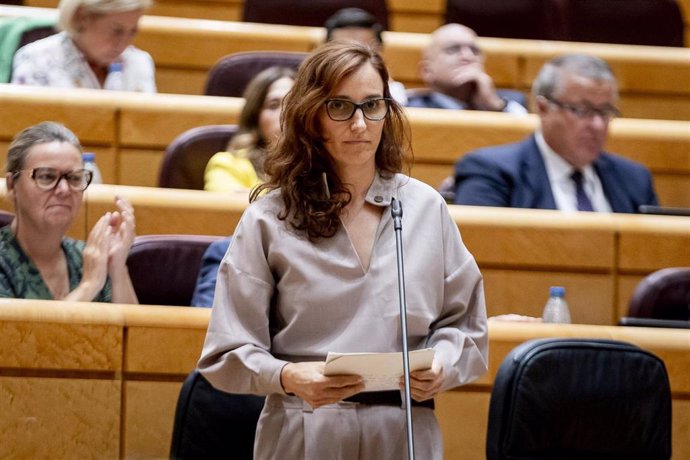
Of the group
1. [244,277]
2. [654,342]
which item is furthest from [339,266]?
[654,342]

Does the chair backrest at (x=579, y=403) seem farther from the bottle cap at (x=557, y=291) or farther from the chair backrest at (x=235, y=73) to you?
the chair backrest at (x=235, y=73)

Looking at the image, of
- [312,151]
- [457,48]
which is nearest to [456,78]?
[457,48]

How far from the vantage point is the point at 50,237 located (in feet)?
6.38

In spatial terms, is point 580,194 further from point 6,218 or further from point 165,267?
point 6,218

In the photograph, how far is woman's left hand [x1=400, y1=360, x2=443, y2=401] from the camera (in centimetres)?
116

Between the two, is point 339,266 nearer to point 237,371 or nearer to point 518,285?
point 237,371

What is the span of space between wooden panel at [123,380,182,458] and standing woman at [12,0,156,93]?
1.12 meters

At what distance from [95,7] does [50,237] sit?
0.88 meters

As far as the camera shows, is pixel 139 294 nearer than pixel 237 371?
No

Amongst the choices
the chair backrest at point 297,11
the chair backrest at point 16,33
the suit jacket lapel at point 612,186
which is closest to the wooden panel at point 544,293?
the suit jacket lapel at point 612,186

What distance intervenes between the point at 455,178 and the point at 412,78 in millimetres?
871

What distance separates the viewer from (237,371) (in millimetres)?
1198

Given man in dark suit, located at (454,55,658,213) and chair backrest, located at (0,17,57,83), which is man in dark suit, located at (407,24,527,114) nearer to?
man in dark suit, located at (454,55,658,213)

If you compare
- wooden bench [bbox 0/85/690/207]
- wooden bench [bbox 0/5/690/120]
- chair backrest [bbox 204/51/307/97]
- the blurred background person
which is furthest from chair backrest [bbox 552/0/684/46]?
chair backrest [bbox 204/51/307/97]
